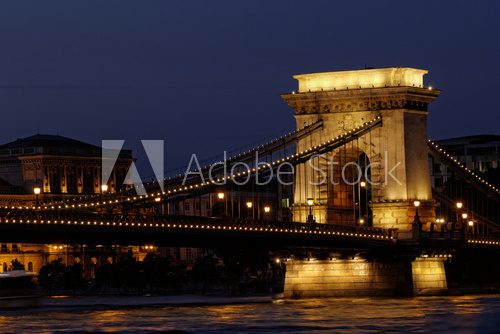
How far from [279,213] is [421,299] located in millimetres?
60348

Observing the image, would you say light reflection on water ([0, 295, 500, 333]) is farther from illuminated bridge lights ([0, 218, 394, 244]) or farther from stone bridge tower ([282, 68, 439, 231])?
stone bridge tower ([282, 68, 439, 231])

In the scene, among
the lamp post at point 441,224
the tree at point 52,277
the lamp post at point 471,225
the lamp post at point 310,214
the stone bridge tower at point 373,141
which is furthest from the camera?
the tree at point 52,277

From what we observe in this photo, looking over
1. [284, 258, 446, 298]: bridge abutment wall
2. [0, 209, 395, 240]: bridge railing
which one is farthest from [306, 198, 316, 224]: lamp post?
[284, 258, 446, 298]: bridge abutment wall

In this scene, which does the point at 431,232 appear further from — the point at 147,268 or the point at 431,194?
the point at 147,268

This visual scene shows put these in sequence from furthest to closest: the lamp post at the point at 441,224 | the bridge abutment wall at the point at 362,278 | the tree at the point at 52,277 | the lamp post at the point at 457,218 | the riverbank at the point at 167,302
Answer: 1. the tree at the point at 52,277
2. the riverbank at the point at 167,302
3. the lamp post at the point at 457,218
4. the lamp post at the point at 441,224
5. the bridge abutment wall at the point at 362,278

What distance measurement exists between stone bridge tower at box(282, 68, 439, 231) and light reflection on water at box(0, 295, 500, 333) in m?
8.76

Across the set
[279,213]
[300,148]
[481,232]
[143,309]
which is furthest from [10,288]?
[279,213]

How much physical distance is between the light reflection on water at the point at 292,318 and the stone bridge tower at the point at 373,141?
876cm

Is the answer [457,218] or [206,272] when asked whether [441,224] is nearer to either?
[457,218]

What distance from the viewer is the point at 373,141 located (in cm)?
11600

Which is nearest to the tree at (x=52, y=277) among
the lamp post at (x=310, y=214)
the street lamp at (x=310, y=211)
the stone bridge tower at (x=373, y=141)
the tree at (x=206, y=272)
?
the tree at (x=206, y=272)

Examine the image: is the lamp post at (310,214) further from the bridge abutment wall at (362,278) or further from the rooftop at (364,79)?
the rooftop at (364,79)

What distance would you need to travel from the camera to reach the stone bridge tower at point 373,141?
114 metres

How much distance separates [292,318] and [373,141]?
95.5 ft
